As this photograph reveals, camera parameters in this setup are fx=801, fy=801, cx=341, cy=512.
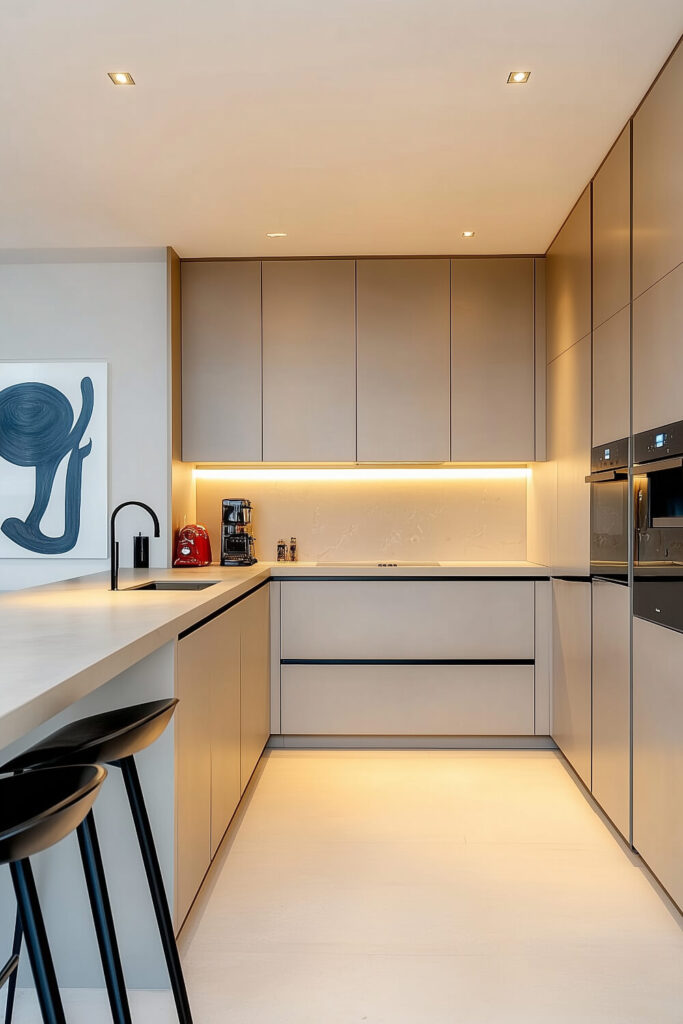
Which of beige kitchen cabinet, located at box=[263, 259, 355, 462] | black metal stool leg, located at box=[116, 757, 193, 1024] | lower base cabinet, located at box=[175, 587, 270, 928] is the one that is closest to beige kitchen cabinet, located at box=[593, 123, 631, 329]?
beige kitchen cabinet, located at box=[263, 259, 355, 462]

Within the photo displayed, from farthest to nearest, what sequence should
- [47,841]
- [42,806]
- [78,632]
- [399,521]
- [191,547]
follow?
[399,521]
[191,547]
[78,632]
[42,806]
[47,841]

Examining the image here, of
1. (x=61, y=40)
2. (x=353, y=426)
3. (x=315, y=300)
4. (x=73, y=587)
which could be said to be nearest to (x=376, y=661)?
(x=353, y=426)

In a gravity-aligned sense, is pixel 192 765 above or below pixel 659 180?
below

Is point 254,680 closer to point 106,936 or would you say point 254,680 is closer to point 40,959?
point 106,936

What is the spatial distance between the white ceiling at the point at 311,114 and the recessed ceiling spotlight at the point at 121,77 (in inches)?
0.8

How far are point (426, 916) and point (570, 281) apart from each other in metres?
2.62

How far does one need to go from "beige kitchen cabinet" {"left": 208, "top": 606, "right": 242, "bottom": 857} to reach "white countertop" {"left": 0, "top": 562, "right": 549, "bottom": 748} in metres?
0.10

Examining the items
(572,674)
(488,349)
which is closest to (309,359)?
(488,349)

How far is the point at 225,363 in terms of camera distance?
13.6 ft

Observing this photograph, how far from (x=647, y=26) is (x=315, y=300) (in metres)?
2.22

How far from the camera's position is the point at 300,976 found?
2.01 metres

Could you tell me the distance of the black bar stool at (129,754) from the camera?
1.42 meters

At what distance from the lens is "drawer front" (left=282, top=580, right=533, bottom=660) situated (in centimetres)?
388

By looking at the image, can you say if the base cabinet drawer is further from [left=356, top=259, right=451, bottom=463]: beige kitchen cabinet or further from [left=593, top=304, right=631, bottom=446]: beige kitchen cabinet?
[left=593, top=304, right=631, bottom=446]: beige kitchen cabinet
